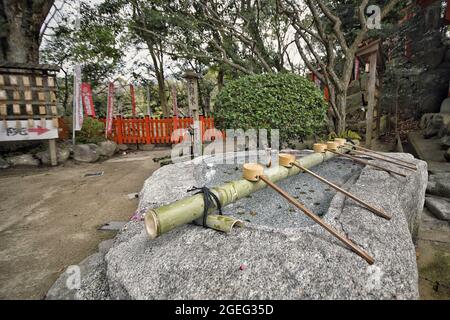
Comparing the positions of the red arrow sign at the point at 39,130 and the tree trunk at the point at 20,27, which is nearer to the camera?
the red arrow sign at the point at 39,130

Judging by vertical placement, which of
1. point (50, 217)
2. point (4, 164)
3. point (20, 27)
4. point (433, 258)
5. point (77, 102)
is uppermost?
point (20, 27)

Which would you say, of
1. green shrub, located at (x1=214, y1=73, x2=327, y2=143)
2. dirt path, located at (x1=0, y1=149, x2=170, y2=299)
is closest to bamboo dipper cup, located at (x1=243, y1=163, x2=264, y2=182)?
dirt path, located at (x1=0, y1=149, x2=170, y2=299)

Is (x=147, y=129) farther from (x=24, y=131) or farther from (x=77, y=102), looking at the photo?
(x=24, y=131)

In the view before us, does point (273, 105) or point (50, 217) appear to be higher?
point (273, 105)

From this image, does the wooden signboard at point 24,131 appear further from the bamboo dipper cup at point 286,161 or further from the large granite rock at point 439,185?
the large granite rock at point 439,185

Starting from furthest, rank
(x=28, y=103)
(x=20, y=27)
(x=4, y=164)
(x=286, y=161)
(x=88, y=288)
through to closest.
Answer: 1. (x=20, y=27)
2. (x=4, y=164)
3. (x=28, y=103)
4. (x=286, y=161)
5. (x=88, y=288)

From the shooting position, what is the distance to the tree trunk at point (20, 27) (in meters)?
7.32

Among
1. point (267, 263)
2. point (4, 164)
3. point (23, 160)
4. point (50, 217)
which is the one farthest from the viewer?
point (23, 160)

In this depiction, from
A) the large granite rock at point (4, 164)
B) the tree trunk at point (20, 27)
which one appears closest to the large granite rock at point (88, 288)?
the large granite rock at point (4, 164)

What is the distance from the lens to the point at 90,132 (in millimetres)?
8883

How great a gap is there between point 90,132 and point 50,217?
6.00 m

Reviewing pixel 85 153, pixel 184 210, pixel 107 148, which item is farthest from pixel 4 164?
pixel 184 210

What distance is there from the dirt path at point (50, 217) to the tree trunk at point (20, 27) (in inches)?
154

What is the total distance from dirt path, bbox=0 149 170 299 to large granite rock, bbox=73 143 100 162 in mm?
1135
